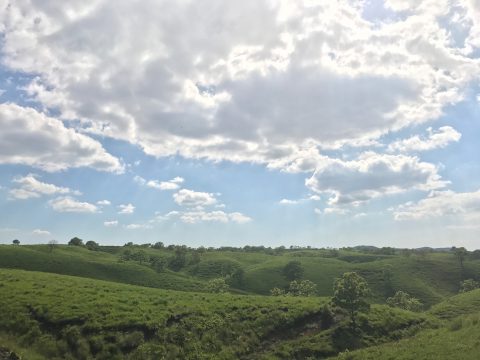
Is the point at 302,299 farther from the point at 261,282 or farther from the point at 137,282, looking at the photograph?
the point at 261,282

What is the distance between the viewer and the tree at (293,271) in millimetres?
144000

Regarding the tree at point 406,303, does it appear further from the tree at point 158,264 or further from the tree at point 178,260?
the tree at point 178,260

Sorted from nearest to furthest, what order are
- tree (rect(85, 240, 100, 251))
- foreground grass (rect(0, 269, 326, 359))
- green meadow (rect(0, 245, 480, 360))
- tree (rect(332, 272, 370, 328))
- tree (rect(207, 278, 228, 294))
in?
green meadow (rect(0, 245, 480, 360)) → foreground grass (rect(0, 269, 326, 359)) → tree (rect(332, 272, 370, 328)) → tree (rect(207, 278, 228, 294)) → tree (rect(85, 240, 100, 251))

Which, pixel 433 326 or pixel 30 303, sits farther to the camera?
pixel 433 326

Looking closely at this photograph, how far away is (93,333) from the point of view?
130 ft

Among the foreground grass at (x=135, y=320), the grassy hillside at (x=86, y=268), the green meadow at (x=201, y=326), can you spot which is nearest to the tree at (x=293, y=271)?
the grassy hillside at (x=86, y=268)

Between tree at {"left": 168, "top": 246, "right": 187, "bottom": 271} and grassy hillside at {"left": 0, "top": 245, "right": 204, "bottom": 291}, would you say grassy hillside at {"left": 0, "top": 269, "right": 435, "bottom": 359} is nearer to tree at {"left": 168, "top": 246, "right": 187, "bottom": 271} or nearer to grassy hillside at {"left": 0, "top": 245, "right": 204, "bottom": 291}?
grassy hillside at {"left": 0, "top": 245, "right": 204, "bottom": 291}

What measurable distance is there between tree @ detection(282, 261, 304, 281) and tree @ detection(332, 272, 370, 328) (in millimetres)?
94607

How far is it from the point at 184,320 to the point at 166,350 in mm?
5886

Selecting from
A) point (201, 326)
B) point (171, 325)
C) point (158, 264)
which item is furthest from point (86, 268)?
point (201, 326)

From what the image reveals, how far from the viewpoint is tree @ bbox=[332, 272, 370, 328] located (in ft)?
160

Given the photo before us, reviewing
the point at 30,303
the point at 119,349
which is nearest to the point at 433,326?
the point at 119,349

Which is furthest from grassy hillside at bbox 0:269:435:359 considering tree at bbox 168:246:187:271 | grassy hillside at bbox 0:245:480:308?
tree at bbox 168:246:187:271

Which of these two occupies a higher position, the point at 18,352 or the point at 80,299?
the point at 80,299
